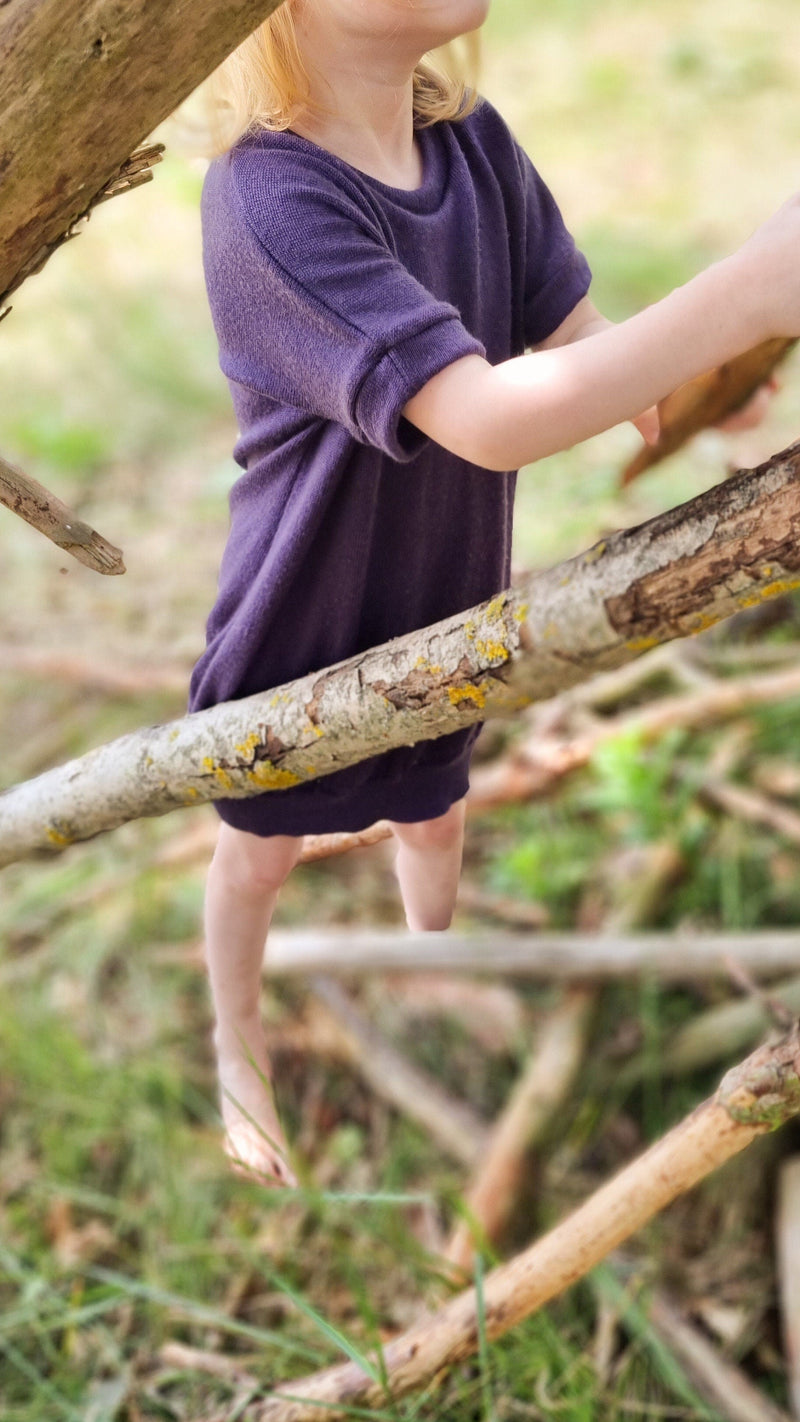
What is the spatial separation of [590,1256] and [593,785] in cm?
151

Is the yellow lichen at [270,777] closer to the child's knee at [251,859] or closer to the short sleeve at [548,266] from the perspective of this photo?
the child's knee at [251,859]

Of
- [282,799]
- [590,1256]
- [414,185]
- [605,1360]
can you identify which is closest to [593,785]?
→ [605,1360]

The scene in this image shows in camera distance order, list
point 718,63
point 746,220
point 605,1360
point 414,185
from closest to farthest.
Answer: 1. point 414,185
2. point 605,1360
3. point 718,63
4. point 746,220

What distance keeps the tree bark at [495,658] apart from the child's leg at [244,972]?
8cm

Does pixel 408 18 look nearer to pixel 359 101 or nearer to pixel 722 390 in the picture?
pixel 359 101

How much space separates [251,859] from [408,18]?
618 mm

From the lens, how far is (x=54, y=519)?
0.79 m

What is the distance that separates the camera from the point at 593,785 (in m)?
2.51

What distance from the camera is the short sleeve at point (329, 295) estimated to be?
667mm

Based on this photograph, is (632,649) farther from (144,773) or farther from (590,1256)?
(590,1256)

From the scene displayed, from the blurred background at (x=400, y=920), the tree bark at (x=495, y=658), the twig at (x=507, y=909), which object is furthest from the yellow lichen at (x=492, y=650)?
the twig at (x=507, y=909)

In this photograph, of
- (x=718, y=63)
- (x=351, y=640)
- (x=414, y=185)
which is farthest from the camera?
(x=718, y=63)

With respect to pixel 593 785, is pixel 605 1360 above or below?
above

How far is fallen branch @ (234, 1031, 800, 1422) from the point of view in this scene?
3.02 feet
